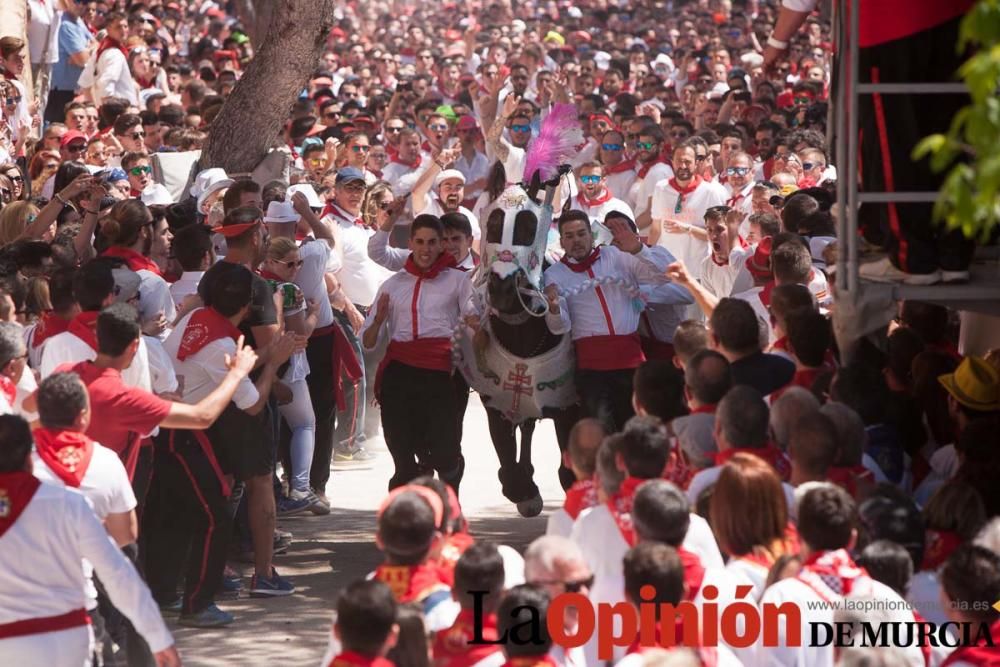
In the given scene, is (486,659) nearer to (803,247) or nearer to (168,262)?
(803,247)

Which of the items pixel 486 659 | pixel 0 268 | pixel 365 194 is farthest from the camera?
pixel 365 194

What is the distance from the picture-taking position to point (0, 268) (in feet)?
29.2

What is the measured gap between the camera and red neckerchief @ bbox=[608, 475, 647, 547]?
6129 millimetres

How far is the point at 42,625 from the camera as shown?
5.99m

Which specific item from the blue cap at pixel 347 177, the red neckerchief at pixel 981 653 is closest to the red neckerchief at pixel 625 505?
the red neckerchief at pixel 981 653

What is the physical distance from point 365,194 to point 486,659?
730cm

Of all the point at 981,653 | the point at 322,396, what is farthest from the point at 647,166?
the point at 981,653

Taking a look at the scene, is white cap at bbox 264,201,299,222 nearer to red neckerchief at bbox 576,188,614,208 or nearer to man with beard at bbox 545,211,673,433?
man with beard at bbox 545,211,673,433

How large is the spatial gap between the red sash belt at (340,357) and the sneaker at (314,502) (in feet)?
1.92

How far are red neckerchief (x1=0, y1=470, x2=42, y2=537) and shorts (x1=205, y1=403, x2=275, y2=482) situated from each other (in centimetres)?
266

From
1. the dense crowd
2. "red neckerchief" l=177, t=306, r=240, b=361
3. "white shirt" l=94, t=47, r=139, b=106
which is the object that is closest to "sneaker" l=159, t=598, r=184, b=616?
the dense crowd

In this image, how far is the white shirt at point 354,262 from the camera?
11.7 metres

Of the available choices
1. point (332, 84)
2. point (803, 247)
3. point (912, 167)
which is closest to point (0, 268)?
point (803, 247)

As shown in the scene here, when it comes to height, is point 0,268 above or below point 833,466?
above
